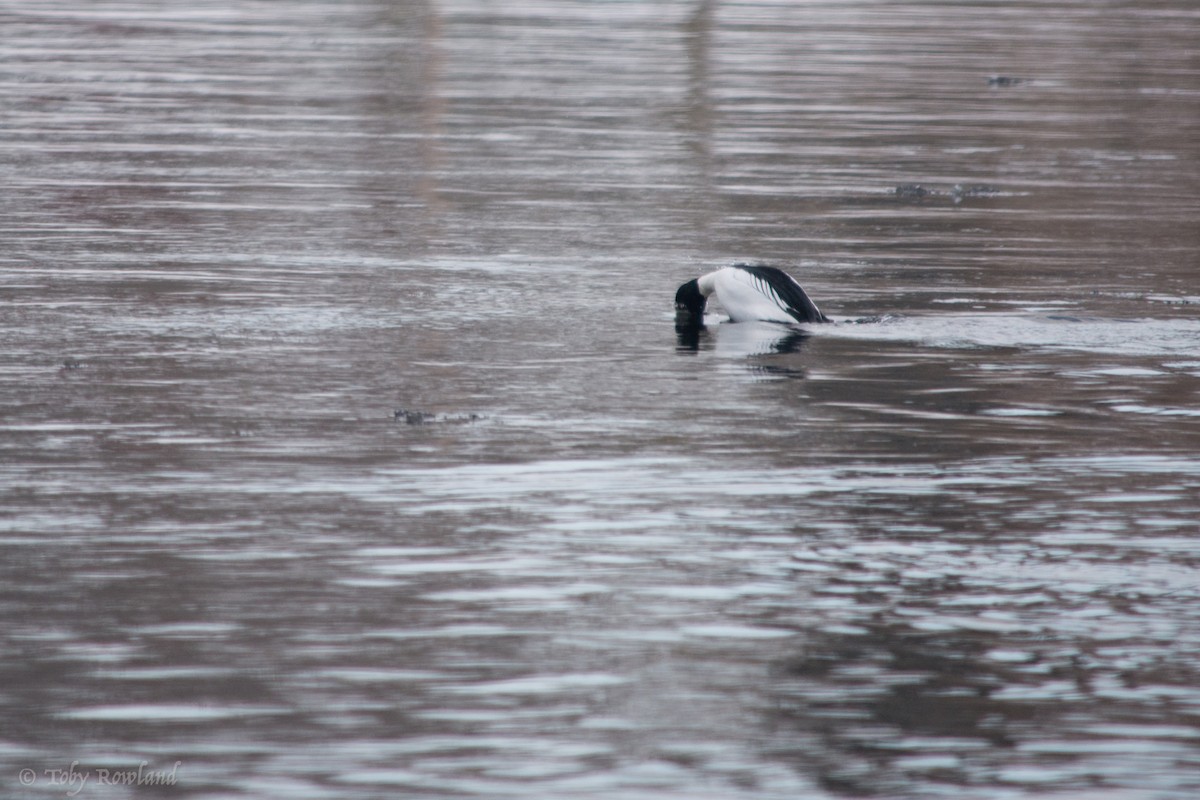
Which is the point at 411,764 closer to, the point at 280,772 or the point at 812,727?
the point at 280,772

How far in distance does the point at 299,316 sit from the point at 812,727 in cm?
715

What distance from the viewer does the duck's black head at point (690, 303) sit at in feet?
44.4

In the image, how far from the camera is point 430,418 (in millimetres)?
10344

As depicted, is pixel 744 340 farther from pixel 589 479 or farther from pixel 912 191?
pixel 912 191

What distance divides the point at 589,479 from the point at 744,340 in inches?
156

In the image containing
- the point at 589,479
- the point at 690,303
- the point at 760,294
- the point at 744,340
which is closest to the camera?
the point at 589,479

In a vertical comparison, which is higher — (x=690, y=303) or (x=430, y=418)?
(x=690, y=303)

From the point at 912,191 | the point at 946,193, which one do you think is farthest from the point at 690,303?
the point at 946,193

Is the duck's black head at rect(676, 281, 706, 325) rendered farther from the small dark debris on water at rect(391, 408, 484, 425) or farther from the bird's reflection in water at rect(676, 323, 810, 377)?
the small dark debris on water at rect(391, 408, 484, 425)

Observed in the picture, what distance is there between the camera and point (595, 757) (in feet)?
20.8

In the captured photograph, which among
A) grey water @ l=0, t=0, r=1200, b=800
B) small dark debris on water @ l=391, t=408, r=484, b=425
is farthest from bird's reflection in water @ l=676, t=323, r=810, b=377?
small dark debris on water @ l=391, t=408, r=484, b=425

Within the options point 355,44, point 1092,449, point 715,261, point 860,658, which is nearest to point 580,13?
point 355,44

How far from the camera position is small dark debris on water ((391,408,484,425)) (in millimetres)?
10273

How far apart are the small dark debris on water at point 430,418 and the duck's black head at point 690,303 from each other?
332 cm
